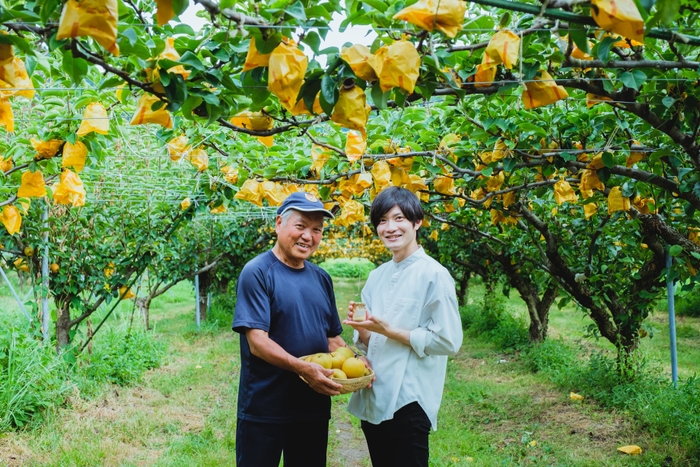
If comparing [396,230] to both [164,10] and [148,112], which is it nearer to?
[148,112]

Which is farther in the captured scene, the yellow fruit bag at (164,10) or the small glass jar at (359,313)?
the small glass jar at (359,313)

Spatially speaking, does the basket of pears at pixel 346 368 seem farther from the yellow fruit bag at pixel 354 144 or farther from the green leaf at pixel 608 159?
the green leaf at pixel 608 159

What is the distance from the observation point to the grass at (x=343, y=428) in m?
3.62

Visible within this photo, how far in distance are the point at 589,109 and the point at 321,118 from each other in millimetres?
1652

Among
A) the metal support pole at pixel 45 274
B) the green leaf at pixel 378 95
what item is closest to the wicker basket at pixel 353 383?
the green leaf at pixel 378 95

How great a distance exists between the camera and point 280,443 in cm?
221

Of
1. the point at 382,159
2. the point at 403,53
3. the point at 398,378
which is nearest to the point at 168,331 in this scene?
the point at 382,159

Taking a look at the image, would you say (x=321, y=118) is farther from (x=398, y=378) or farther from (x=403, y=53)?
(x=398, y=378)

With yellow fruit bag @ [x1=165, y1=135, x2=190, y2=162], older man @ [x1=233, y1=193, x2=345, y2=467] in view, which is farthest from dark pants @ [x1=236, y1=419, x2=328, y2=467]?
yellow fruit bag @ [x1=165, y1=135, x2=190, y2=162]

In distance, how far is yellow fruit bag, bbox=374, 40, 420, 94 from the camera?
1.29m

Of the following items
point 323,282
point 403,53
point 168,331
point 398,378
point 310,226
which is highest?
point 403,53

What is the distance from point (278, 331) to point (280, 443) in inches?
17.1

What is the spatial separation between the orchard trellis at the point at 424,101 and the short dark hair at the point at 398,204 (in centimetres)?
29

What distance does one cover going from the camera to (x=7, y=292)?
47.8 feet
